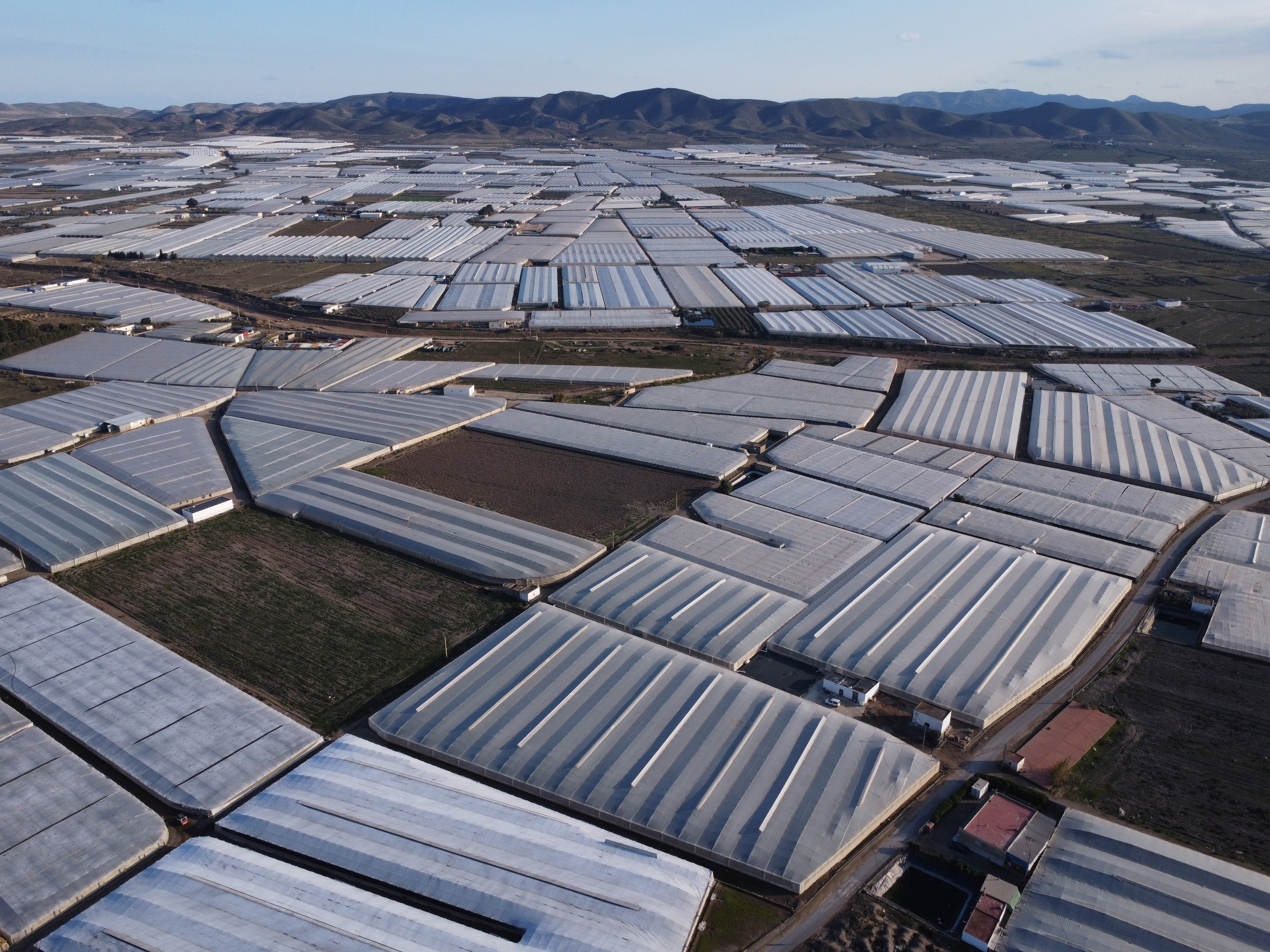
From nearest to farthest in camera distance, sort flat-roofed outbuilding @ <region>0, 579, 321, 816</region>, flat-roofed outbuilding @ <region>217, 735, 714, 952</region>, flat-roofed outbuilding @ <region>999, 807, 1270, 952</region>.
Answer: flat-roofed outbuilding @ <region>217, 735, 714, 952</region> < flat-roofed outbuilding @ <region>999, 807, 1270, 952</region> < flat-roofed outbuilding @ <region>0, 579, 321, 816</region>

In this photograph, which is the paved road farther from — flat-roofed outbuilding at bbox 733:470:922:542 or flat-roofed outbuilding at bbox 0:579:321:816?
flat-roofed outbuilding at bbox 0:579:321:816

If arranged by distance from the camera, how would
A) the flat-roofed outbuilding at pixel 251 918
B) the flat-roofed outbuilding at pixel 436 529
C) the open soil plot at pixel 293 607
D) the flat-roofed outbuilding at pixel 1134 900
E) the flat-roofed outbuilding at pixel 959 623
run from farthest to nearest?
the flat-roofed outbuilding at pixel 436 529, the open soil plot at pixel 293 607, the flat-roofed outbuilding at pixel 959 623, the flat-roofed outbuilding at pixel 1134 900, the flat-roofed outbuilding at pixel 251 918

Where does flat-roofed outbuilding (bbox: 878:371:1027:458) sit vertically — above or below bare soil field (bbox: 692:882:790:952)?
above

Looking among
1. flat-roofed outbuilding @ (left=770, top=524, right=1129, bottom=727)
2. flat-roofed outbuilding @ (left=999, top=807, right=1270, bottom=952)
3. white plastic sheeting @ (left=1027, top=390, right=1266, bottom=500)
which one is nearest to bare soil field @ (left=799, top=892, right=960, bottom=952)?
flat-roofed outbuilding @ (left=999, top=807, right=1270, bottom=952)

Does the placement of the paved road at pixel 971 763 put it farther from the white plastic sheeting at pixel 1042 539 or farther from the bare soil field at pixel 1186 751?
the white plastic sheeting at pixel 1042 539

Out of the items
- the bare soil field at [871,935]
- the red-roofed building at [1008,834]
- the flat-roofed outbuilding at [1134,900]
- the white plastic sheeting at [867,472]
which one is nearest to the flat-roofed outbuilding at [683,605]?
the red-roofed building at [1008,834]

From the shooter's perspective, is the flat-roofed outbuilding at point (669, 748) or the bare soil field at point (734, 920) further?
the flat-roofed outbuilding at point (669, 748)

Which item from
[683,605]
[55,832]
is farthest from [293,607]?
[683,605]
